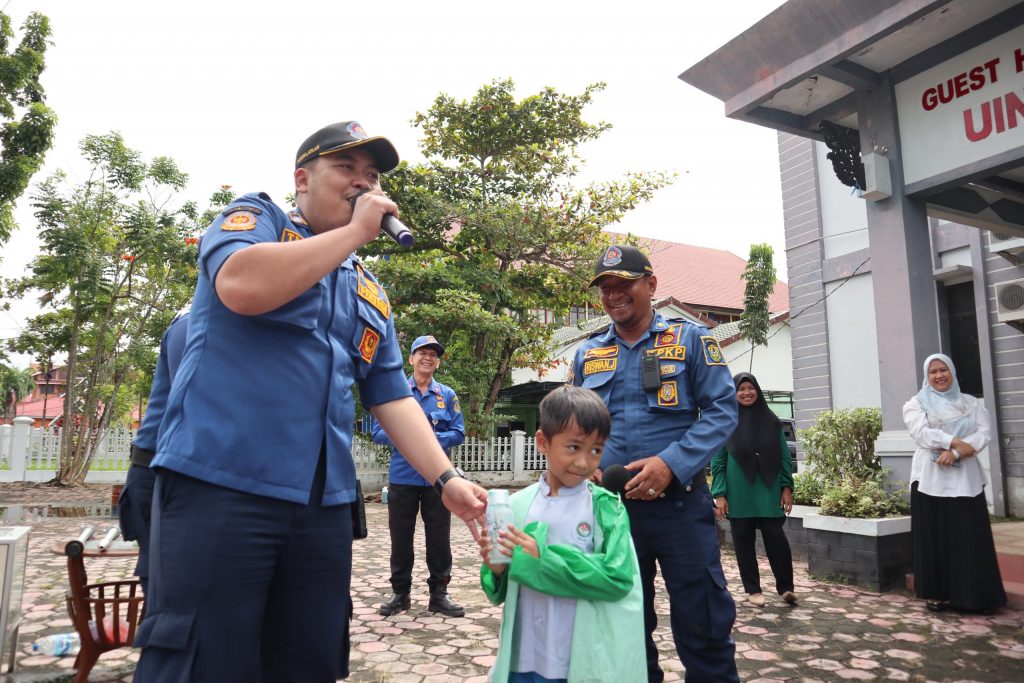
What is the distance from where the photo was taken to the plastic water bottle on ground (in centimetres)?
393

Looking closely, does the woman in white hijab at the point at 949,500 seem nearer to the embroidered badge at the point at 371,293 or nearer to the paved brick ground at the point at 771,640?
the paved brick ground at the point at 771,640

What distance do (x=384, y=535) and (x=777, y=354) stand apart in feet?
67.3

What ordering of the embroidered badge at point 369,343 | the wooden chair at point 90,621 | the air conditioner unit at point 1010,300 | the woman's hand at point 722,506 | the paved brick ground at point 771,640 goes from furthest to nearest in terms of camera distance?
the air conditioner unit at point 1010,300 → the woman's hand at point 722,506 → the paved brick ground at point 771,640 → the wooden chair at point 90,621 → the embroidered badge at point 369,343

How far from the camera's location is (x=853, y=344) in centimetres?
1034

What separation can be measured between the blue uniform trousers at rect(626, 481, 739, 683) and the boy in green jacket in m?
0.49

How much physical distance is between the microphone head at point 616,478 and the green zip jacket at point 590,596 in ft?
1.47

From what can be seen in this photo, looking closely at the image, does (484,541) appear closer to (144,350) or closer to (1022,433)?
(1022,433)

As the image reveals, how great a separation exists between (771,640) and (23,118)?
43.2 feet

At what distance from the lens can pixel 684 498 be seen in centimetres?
280

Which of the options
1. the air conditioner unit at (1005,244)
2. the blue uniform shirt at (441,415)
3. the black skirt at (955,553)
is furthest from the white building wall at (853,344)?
the blue uniform shirt at (441,415)

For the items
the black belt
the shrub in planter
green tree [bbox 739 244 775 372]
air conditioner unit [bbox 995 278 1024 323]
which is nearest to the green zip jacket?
the black belt

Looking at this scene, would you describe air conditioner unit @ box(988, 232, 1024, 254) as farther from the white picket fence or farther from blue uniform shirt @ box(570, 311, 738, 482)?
the white picket fence

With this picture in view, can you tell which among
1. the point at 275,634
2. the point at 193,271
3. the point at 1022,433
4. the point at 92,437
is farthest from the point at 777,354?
the point at 275,634

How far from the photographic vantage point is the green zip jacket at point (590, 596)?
213cm
